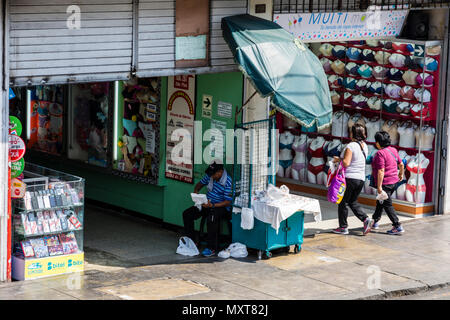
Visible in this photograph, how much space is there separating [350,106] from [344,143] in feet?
2.16

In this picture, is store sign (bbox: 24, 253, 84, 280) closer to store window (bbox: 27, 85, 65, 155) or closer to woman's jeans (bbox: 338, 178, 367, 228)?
woman's jeans (bbox: 338, 178, 367, 228)

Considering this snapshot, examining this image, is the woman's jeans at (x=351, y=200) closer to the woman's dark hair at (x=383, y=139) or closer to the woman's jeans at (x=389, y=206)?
the woman's jeans at (x=389, y=206)

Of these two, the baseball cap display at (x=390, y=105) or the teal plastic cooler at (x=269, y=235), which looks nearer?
the teal plastic cooler at (x=269, y=235)

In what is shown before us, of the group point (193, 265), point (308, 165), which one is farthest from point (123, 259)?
point (308, 165)

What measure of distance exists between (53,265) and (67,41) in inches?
107

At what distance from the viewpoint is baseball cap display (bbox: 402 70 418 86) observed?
14234 mm

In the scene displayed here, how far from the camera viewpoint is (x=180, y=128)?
12.9 meters

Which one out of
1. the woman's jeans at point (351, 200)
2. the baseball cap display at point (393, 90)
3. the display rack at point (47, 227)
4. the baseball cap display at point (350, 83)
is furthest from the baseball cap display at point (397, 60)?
the display rack at point (47, 227)

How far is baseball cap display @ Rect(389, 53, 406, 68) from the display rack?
616 cm

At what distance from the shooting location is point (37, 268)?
10406 millimetres

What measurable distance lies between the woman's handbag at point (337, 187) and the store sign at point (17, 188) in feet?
15.3

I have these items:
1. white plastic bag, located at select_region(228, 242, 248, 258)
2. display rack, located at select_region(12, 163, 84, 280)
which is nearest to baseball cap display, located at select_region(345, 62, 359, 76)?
white plastic bag, located at select_region(228, 242, 248, 258)

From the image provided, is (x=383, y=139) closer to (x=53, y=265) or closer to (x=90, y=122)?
(x=90, y=122)

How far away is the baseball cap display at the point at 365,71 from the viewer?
14789 millimetres
